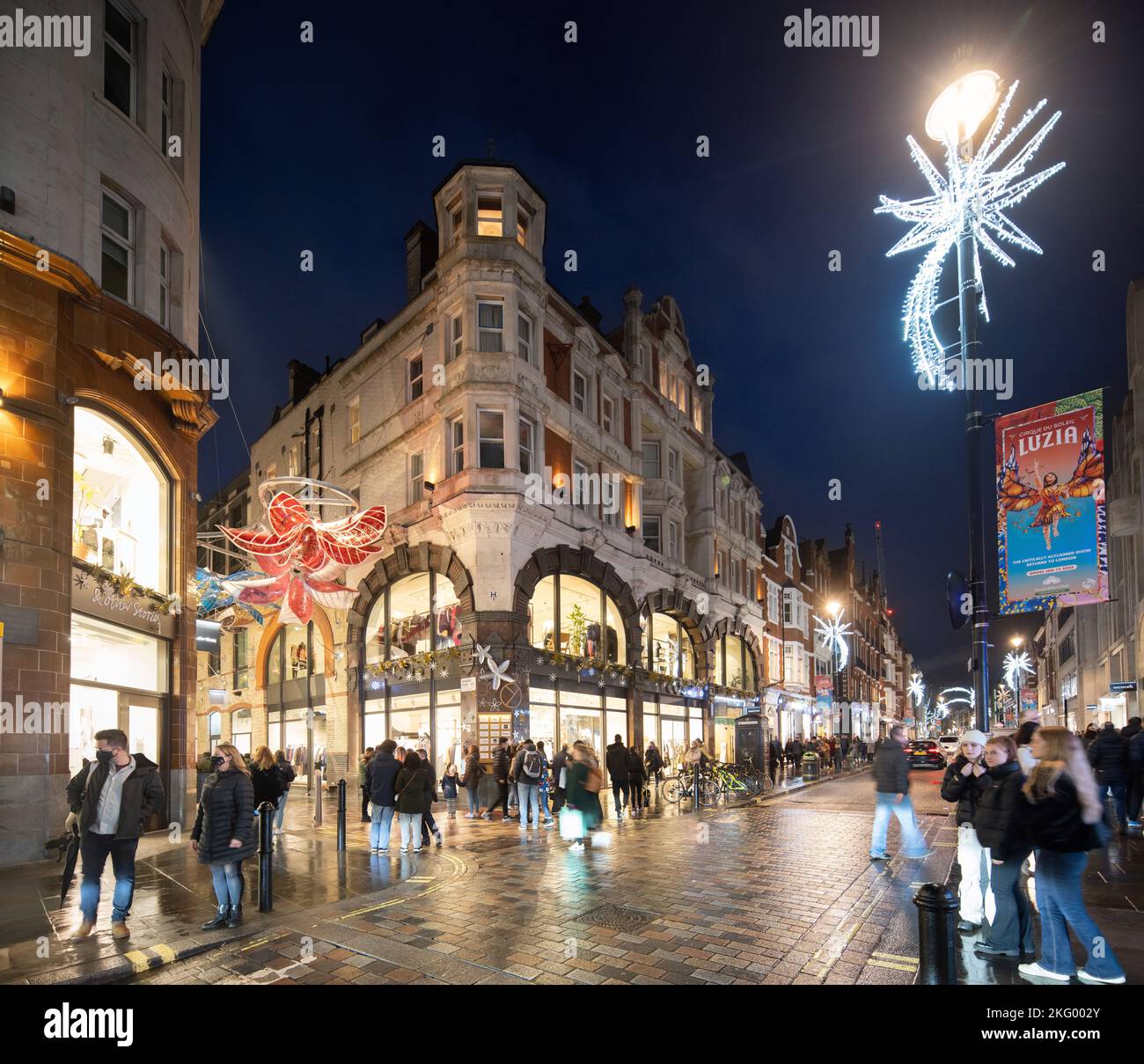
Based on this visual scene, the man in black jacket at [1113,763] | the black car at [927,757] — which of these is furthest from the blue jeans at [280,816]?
the black car at [927,757]

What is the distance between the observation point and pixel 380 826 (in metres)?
12.6

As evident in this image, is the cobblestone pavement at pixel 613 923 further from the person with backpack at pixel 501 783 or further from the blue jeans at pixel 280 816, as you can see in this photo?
the person with backpack at pixel 501 783

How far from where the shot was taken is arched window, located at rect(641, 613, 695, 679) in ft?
101

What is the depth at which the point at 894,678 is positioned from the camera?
110688mm

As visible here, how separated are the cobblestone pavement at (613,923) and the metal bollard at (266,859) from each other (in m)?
0.39

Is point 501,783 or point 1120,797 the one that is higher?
point 1120,797

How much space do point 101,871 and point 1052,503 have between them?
13554 millimetres

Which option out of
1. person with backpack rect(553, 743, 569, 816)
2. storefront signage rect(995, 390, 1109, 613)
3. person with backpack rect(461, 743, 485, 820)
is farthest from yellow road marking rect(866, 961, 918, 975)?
person with backpack rect(461, 743, 485, 820)

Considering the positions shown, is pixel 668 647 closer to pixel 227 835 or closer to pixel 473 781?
pixel 473 781

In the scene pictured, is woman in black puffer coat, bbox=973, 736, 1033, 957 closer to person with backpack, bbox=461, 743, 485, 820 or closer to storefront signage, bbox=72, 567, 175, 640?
person with backpack, bbox=461, 743, 485, 820

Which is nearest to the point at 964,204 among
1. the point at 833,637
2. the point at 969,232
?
the point at 969,232

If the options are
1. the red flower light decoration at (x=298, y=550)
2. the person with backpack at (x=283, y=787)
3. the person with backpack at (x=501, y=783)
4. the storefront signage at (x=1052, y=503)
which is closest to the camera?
the storefront signage at (x=1052, y=503)

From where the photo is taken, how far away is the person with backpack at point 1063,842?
223 inches

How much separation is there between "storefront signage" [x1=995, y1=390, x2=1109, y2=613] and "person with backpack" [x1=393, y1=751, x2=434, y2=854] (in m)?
9.92
